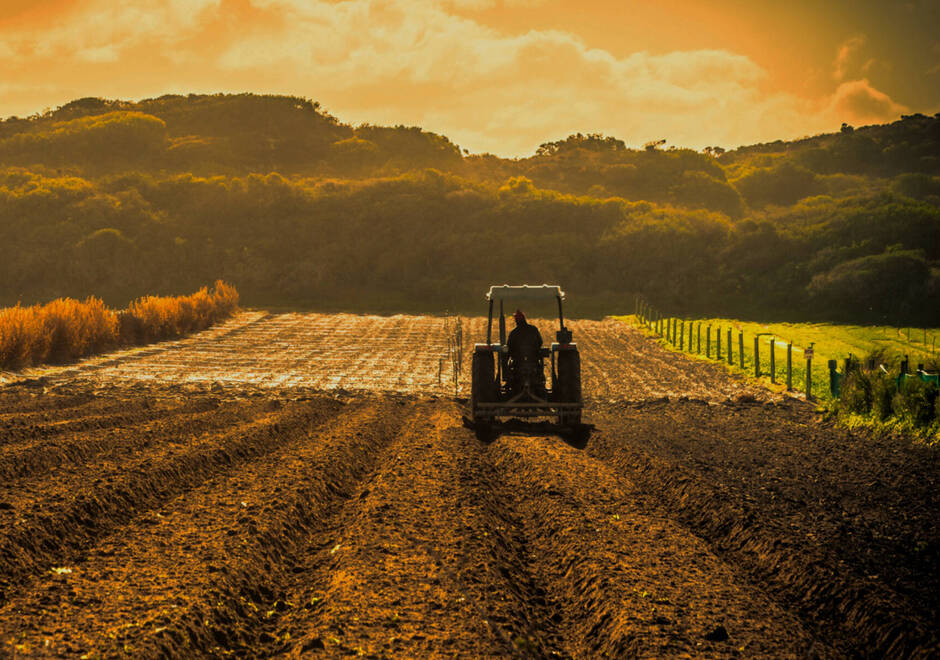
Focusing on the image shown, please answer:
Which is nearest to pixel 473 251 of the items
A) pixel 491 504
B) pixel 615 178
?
pixel 615 178

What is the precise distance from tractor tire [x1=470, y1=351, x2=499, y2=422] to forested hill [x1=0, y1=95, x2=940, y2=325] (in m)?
36.3

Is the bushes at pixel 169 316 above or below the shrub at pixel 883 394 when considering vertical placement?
above

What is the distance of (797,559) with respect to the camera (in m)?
6.52

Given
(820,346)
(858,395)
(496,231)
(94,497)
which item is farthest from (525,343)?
(496,231)

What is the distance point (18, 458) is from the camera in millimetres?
10070

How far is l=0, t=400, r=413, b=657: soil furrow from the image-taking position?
16.6ft

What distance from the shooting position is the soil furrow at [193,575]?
16.6 ft

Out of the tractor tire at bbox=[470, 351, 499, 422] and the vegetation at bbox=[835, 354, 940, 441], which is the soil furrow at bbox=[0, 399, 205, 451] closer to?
the tractor tire at bbox=[470, 351, 499, 422]

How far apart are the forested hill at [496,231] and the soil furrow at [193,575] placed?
41.5 m

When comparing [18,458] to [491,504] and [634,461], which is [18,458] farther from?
[634,461]

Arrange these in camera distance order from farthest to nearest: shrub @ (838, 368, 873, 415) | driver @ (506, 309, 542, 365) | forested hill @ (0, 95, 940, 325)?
forested hill @ (0, 95, 940, 325)
shrub @ (838, 368, 873, 415)
driver @ (506, 309, 542, 365)

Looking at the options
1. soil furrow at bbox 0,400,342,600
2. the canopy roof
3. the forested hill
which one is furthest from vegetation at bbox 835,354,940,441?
the forested hill

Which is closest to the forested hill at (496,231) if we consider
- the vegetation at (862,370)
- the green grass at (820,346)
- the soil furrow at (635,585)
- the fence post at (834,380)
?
the green grass at (820,346)

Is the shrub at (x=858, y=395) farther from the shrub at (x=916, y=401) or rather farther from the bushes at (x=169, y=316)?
the bushes at (x=169, y=316)
